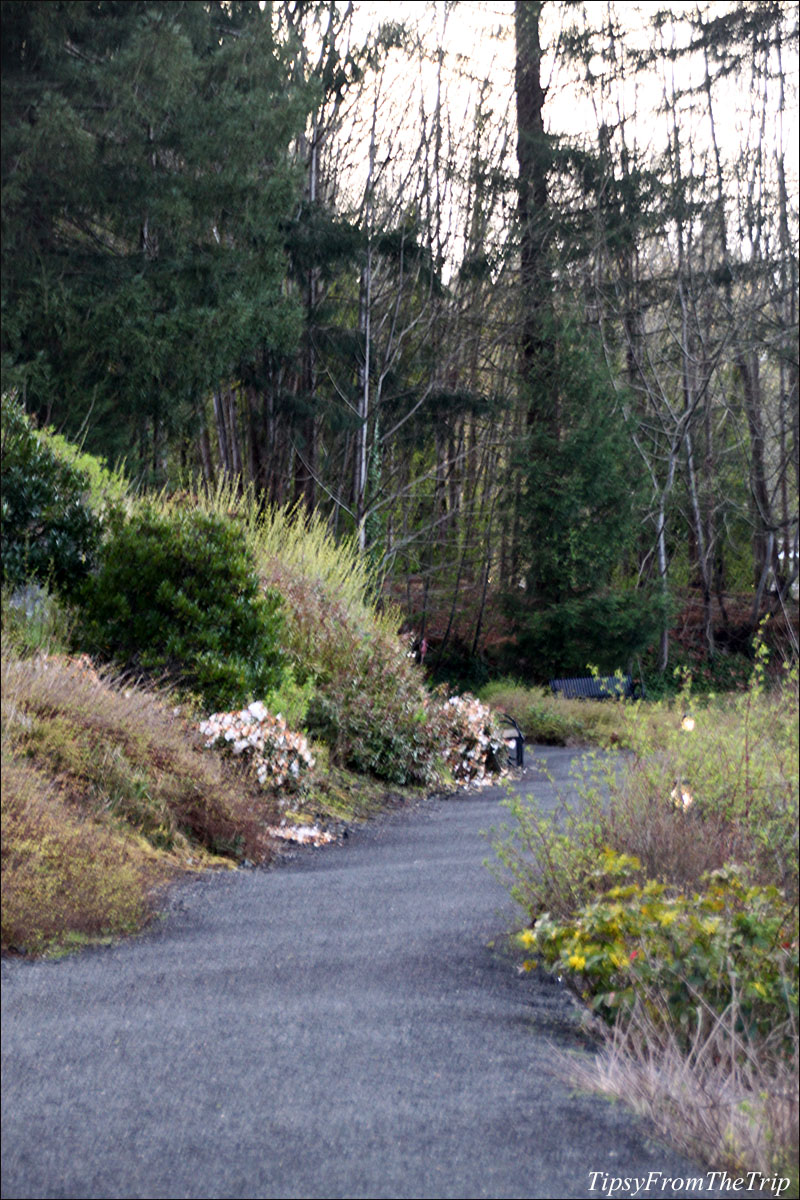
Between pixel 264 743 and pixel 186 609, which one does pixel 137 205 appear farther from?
pixel 264 743

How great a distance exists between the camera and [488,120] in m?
19.3

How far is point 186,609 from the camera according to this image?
26.6 feet

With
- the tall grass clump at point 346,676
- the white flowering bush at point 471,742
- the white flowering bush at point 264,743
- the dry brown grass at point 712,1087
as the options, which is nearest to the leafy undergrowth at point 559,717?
the white flowering bush at point 471,742

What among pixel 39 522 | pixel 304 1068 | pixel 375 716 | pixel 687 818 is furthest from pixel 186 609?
pixel 304 1068

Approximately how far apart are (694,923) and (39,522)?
6.83 meters

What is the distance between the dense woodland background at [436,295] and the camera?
1478 cm

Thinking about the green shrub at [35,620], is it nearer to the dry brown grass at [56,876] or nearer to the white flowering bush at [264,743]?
the white flowering bush at [264,743]

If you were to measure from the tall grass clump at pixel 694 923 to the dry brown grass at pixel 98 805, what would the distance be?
173 cm

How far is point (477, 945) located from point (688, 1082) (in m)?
1.70

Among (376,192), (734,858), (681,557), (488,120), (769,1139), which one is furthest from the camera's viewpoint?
(681,557)

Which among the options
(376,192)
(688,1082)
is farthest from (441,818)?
(376,192)

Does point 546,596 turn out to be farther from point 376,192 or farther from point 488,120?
point 488,120

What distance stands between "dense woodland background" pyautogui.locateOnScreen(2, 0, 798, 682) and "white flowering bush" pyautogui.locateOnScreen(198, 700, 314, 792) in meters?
6.08

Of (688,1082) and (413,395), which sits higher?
(413,395)
